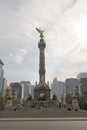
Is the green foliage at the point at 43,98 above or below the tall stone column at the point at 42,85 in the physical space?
below

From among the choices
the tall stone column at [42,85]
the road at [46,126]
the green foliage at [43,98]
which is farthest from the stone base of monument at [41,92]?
the road at [46,126]

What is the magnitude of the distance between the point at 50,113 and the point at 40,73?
3942cm

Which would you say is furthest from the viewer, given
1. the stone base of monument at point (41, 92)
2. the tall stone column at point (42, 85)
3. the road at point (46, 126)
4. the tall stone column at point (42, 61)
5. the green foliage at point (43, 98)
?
the tall stone column at point (42, 61)

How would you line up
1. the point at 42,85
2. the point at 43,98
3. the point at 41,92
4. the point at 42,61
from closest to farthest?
the point at 43,98 → the point at 41,92 → the point at 42,85 → the point at 42,61

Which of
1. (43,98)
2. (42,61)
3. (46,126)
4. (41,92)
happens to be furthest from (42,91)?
(46,126)

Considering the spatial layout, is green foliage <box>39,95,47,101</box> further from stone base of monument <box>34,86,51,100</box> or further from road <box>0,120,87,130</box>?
road <box>0,120,87,130</box>

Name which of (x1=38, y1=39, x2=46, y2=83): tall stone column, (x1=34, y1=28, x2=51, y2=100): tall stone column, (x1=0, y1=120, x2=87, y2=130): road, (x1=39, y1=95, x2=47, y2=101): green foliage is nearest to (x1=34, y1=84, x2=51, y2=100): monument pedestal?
(x1=34, y1=28, x2=51, y2=100): tall stone column

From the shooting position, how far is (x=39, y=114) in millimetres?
46156

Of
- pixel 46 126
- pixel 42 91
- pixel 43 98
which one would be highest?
pixel 42 91

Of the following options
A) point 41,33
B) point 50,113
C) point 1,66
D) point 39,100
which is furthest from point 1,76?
point 50,113

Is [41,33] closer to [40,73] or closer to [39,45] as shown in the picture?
[39,45]

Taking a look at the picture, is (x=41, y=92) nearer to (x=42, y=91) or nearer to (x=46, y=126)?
(x=42, y=91)

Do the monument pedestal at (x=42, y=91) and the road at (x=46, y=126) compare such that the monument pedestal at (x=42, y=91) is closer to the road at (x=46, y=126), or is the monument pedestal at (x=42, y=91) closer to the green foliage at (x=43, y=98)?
the green foliage at (x=43, y=98)

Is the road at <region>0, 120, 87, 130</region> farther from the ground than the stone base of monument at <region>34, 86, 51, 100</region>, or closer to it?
closer to it
